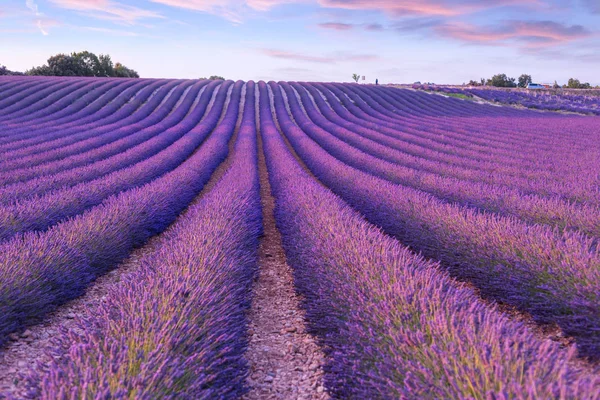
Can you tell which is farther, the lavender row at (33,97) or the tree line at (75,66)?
the tree line at (75,66)

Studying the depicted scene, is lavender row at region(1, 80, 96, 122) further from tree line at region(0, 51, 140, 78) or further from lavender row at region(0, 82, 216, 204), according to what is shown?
tree line at region(0, 51, 140, 78)

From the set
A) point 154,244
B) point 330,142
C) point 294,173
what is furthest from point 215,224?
point 330,142

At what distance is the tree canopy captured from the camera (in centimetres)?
3875

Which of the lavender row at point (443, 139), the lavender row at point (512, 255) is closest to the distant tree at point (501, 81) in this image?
the lavender row at point (443, 139)

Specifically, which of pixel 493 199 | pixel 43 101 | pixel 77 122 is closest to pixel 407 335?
pixel 493 199

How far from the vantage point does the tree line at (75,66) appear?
127ft

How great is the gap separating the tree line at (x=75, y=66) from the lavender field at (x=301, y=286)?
120 feet

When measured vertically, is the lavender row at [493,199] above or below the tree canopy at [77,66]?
below

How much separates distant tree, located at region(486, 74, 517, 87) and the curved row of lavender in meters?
11.8

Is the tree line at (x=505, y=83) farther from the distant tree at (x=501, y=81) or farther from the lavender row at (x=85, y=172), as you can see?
the lavender row at (x=85, y=172)

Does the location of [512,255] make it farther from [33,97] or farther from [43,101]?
[33,97]

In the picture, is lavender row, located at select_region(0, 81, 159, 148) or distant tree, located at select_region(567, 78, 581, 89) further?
distant tree, located at select_region(567, 78, 581, 89)

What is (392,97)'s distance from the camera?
29906 millimetres

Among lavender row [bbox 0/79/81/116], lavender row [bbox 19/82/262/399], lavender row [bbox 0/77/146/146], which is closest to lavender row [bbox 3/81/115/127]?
lavender row [bbox 0/77/146/146]
